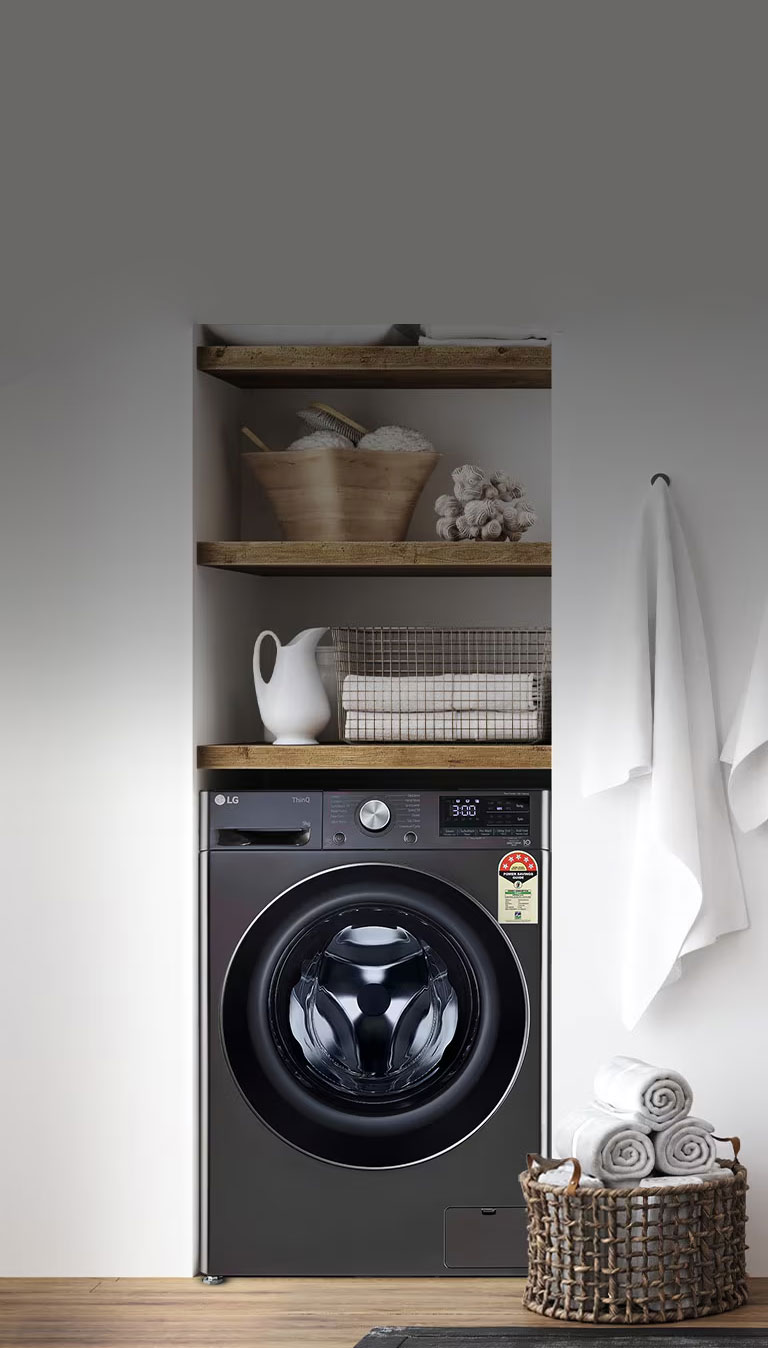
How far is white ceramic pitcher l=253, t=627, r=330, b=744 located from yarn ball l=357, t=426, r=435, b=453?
44 cm

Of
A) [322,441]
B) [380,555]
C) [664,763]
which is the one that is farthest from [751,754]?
[322,441]

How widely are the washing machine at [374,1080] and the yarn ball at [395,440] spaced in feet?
2.47

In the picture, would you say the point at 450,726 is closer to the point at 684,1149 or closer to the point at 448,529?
the point at 448,529

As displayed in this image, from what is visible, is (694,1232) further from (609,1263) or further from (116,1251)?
(116,1251)

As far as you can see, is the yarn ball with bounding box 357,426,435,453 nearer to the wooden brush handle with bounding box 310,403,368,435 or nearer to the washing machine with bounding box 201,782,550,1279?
the wooden brush handle with bounding box 310,403,368,435

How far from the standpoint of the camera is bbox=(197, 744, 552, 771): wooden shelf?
286 centimetres

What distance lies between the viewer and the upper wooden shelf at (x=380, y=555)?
287cm

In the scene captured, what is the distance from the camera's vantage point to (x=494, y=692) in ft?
9.54

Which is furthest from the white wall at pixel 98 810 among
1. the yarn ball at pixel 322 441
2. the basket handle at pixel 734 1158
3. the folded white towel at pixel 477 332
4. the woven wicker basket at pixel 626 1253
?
the basket handle at pixel 734 1158

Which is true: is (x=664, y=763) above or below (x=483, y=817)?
above

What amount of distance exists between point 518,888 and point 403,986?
0.33 metres

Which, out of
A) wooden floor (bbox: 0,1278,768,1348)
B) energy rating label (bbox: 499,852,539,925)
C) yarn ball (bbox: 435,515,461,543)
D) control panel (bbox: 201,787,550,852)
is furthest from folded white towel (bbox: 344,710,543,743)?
wooden floor (bbox: 0,1278,768,1348)

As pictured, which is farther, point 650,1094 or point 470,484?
point 470,484

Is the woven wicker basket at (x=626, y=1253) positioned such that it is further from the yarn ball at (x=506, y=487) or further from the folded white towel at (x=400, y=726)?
the yarn ball at (x=506, y=487)
